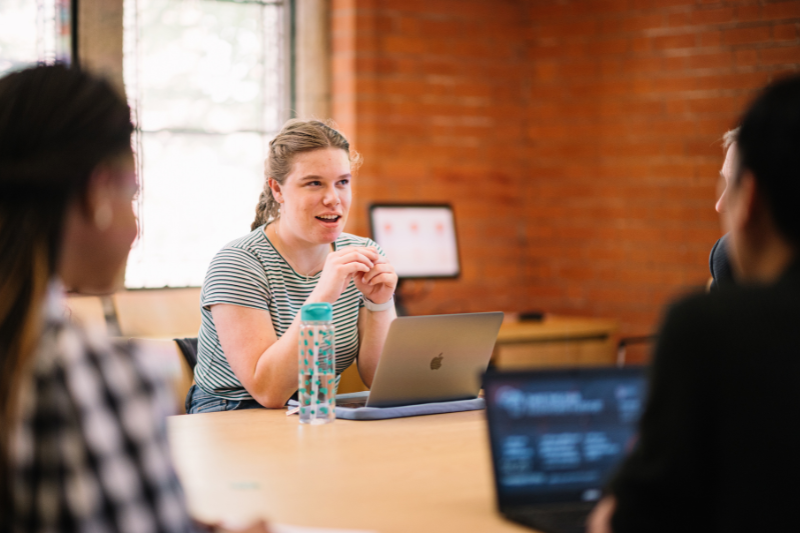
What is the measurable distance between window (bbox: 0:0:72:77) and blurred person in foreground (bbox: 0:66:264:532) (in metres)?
3.13

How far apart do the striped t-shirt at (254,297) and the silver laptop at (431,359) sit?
0.29 m

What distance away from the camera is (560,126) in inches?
189

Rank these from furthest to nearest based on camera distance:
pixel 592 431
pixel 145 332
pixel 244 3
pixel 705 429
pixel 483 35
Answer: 1. pixel 483 35
2. pixel 244 3
3. pixel 145 332
4. pixel 592 431
5. pixel 705 429

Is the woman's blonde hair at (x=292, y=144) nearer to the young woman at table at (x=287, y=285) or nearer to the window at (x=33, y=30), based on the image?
the young woman at table at (x=287, y=285)

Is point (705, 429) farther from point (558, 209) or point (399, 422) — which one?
point (558, 209)

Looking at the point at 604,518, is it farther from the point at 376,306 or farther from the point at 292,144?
the point at 292,144

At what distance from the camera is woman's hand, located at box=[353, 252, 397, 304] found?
7.22 feet

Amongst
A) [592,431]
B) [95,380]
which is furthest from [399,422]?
[95,380]

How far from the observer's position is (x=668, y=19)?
14.4 ft

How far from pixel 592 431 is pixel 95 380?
0.74 m

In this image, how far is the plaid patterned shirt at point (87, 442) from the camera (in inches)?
33.3

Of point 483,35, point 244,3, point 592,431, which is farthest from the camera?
point 483,35

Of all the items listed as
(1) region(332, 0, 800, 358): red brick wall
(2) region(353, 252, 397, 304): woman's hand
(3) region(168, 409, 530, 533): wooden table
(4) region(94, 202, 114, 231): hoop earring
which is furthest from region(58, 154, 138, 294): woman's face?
(1) region(332, 0, 800, 358): red brick wall

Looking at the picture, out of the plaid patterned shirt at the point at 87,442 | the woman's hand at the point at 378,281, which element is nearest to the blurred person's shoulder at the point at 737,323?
the plaid patterned shirt at the point at 87,442
